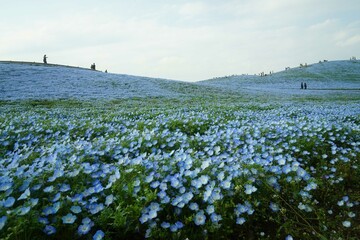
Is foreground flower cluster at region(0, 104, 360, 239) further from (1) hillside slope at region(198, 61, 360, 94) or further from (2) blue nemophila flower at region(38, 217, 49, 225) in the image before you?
(1) hillside slope at region(198, 61, 360, 94)

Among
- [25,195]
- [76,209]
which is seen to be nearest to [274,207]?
[76,209]

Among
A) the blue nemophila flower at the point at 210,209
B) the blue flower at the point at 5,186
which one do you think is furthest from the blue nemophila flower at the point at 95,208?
the blue nemophila flower at the point at 210,209

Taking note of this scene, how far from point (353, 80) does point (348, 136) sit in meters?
63.4

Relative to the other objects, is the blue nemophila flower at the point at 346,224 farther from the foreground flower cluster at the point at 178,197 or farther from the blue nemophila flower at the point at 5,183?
the blue nemophila flower at the point at 5,183

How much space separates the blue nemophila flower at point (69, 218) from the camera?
2.39m

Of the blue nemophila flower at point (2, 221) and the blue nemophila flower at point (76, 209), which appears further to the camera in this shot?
the blue nemophila flower at point (76, 209)

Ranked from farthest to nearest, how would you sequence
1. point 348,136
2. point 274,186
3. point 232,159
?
point 348,136 < point 232,159 < point 274,186

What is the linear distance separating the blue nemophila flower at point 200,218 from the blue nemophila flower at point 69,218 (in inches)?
45.9

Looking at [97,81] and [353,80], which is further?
[353,80]

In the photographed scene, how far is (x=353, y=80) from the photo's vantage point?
5825 cm

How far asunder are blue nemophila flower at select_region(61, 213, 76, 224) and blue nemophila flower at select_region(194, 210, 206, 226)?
3.82 ft

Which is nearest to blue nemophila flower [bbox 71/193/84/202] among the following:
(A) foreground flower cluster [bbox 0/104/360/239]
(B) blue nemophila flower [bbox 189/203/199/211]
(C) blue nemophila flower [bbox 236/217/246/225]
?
(A) foreground flower cluster [bbox 0/104/360/239]

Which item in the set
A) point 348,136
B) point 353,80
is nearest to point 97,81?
point 348,136

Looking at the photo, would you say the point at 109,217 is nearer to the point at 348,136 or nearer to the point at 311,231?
the point at 311,231
